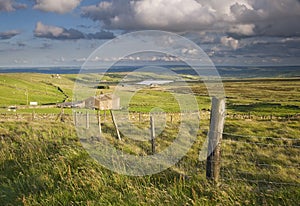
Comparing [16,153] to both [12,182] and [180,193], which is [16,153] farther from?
[180,193]

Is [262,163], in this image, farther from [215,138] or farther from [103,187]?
[103,187]

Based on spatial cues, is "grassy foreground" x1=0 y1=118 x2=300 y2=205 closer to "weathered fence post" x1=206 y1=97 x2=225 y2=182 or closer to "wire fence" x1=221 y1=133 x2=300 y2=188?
"weathered fence post" x1=206 y1=97 x2=225 y2=182

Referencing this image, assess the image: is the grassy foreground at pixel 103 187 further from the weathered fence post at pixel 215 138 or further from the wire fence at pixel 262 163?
the wire fence at pixel 262 163

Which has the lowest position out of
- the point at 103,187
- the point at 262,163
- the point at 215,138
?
the point at 262,163

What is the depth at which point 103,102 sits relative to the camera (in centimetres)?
1460

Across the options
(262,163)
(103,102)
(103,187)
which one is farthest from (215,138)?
(103,102)

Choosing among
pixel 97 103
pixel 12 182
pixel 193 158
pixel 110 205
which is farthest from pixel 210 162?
pixel 97 103

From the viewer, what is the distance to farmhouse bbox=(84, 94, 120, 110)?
14578 millimetres

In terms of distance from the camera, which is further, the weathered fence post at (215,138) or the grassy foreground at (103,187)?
the weathered fence post at (215,138)

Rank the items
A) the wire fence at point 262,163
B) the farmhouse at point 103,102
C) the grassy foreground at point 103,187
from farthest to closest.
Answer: the farmhouse at point 103,102 < the wire fence at point 262,163 < the grassy foreground at point 103,187

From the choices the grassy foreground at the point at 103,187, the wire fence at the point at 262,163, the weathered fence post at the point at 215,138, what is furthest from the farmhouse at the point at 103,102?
the weathered fence post at the point at 215,138

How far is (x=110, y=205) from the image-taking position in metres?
5.22

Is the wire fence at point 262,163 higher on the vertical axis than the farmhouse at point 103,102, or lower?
lower

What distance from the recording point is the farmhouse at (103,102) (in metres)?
14.6
